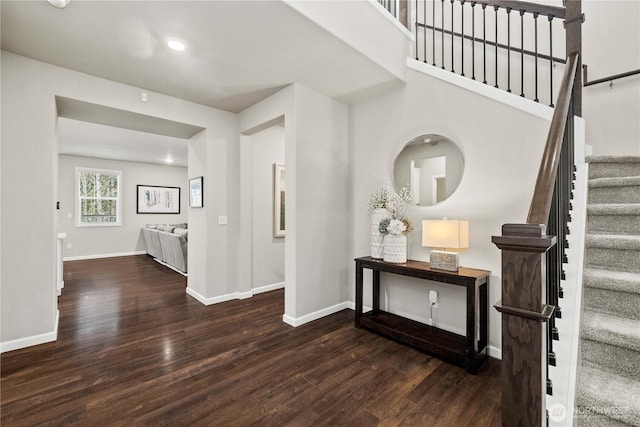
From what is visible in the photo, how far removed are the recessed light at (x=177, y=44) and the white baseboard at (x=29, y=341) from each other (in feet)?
8.95

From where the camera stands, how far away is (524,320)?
2.83 ft

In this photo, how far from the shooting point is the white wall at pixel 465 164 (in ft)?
7.83

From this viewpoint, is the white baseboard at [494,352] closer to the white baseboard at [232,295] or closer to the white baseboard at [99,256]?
the white baseboard at [232,295]

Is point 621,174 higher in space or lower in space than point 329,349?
higher

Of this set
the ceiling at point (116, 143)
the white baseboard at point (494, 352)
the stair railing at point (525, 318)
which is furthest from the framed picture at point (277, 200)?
the stair railing at point (525, 318)

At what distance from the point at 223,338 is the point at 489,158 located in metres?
2.87

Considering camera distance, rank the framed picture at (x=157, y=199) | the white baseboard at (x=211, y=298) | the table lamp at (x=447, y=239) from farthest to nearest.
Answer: the framed picture at (x=157, y=199), the white baseboard at (x=211, y=298), the table lamp at (x=447, y=239)

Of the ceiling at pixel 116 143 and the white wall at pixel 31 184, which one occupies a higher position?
the ceiling at pixel 116 143

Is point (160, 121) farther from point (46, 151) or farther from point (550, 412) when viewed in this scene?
point (550, 412)

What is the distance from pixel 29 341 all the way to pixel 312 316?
100.0 inches

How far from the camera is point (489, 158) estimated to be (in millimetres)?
2523

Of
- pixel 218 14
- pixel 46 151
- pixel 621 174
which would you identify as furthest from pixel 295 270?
pixel 621 174

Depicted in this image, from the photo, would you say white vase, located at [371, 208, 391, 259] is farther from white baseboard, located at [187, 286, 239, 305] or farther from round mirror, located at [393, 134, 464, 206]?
white baseboard, located at [187, 286, 239, 305]

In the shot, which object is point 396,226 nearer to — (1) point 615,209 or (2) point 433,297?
(2) point 433,297
